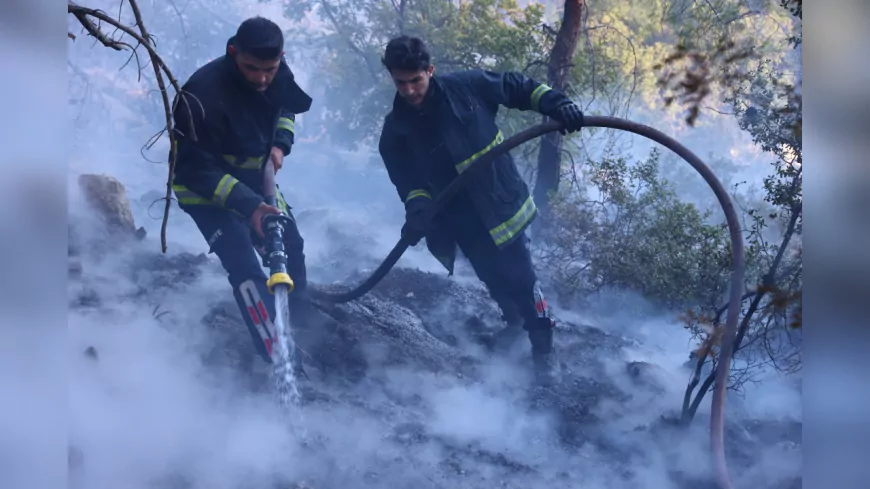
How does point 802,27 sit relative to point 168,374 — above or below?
above

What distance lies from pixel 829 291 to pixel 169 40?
10.8 feet

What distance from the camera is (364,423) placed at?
3.39 m

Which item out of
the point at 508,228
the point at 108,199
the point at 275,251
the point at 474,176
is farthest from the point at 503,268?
the point at 108,199

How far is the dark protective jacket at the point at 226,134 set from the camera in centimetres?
331

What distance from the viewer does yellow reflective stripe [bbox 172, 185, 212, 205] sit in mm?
3389

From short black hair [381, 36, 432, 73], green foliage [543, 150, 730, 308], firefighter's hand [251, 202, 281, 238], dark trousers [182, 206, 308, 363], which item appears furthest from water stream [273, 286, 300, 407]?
green foliage [543, 150, 730, 308]

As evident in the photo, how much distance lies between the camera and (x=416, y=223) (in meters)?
3.53

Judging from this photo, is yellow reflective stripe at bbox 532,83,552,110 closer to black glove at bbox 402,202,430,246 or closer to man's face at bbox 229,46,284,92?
black glove at bbox 402,202,430,246

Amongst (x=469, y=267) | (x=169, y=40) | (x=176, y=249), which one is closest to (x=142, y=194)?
(x=176, y=249)

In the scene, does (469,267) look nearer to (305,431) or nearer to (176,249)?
(305,431)

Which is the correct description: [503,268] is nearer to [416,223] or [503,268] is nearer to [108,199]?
[416,223]

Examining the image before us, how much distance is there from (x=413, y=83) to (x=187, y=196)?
1164 millimetres

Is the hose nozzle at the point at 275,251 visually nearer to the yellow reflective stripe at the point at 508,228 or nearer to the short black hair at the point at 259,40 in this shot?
the short black hair at the point at 259,40

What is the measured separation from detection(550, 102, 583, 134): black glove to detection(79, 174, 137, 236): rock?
203 cm
